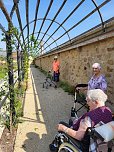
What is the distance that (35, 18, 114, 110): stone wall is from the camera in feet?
16.2

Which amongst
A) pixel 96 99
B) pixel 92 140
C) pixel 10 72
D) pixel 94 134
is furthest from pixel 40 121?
pixel 94 134

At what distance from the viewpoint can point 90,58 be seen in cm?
641

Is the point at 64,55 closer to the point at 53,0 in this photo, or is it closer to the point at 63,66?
the point at 63,66

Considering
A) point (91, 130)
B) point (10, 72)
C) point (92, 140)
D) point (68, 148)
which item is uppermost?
point (10, 72)

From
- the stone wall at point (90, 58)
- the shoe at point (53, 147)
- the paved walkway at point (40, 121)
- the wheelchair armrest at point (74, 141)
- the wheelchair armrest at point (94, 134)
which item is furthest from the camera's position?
the stone wall at point (90, 58)

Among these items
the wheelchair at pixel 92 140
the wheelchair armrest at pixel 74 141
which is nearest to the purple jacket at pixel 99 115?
the wheelchair at pixel 92 140

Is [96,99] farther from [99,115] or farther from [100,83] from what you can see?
[100,83]

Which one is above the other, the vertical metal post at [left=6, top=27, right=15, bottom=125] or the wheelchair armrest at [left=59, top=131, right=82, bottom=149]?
the vertical metal post at [left=6, top=27, right=15, bottom=125]

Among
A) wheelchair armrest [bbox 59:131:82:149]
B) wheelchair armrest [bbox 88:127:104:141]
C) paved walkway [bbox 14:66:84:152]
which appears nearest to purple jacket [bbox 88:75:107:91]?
paved walkway [bbox 14:66:84:152]

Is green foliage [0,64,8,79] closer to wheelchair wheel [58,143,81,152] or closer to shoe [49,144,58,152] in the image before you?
shoe [49,144,58,152]

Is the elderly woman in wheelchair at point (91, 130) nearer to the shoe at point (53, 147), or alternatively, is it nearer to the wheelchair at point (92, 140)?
the wheelchair at point (92, 140)

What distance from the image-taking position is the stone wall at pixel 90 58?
16.2 ft

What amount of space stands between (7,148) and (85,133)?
5.38ft

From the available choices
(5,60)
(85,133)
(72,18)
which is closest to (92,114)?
(85,133)
